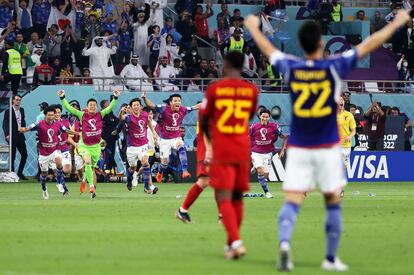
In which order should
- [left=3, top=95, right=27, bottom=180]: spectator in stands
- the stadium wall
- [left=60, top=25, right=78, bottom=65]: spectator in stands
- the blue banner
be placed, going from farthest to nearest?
the blue banner
[left=60, top=25, right=78, bottom=65]: spectator in stands
the stadium wall
[left=3, top=95, right=27, bottom=180]: spectator in stands

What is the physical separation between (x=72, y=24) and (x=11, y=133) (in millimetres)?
4557

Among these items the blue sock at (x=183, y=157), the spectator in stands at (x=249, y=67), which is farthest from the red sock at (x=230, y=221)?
the spectator in stands at (x=249, y=67)

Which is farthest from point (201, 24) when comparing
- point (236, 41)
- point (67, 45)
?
point (67, 45)

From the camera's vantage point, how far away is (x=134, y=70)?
40250mm

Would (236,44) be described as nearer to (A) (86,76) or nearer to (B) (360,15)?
(A) (86,76)

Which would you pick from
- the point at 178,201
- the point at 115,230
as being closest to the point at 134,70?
the point at 178,201

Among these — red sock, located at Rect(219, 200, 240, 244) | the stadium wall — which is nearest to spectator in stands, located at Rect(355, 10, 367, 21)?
the stadium wall

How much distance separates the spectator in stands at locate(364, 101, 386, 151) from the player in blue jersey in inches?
1088

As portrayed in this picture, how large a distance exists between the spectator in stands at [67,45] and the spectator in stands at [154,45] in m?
2.83

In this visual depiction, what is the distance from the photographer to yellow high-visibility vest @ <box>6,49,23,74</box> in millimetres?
37375

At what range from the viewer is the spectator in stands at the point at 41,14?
39562 millimetres

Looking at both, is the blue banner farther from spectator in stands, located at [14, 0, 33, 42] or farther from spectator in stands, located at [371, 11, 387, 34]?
spectator in stands, located at [14, 0, 33, 42]

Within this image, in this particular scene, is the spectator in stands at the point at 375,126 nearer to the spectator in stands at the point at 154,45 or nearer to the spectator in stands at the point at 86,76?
the spectator in stands at the point at 154,45

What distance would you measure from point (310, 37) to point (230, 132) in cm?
211
